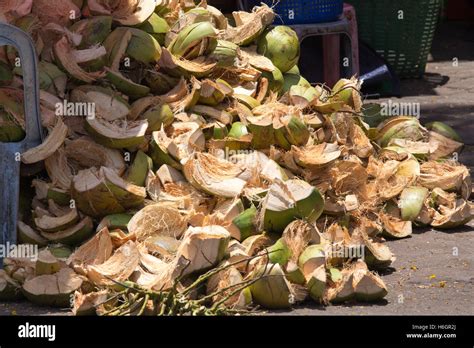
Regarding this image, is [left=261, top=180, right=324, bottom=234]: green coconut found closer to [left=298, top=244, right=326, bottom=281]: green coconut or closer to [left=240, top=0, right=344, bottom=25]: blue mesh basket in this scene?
[left=298, top=244, right=326, bottom=281]: green coconut

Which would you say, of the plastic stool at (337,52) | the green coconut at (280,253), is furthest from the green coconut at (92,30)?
the plastic stool at (337,52)

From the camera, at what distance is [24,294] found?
4.96 metres

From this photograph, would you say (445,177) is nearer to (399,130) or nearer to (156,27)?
(399,130)

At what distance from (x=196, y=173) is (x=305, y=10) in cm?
325

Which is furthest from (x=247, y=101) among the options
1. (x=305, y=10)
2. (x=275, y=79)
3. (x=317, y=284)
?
(x=305, y=10)

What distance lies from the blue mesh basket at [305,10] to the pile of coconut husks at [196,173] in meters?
1.71

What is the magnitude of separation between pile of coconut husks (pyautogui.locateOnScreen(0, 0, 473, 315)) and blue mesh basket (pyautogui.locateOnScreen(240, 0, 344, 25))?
5.61 feet

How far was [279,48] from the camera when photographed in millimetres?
6496

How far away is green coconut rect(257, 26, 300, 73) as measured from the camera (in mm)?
6500

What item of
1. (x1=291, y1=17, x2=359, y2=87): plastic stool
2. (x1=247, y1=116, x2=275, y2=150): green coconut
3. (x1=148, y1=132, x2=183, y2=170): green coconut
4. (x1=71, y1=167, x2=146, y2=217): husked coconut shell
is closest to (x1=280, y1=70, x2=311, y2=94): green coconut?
(x1=247, y1=116, x2=275, y2=150): green coconut

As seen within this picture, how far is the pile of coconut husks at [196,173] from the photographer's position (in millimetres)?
4879

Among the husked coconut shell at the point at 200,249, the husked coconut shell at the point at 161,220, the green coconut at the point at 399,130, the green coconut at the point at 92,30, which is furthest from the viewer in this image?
the green coconut at the point at 399,130

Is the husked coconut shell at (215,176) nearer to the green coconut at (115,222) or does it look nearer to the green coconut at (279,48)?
the green coconut at (115,222)

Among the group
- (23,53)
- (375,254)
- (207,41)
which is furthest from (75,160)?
(375,254)
